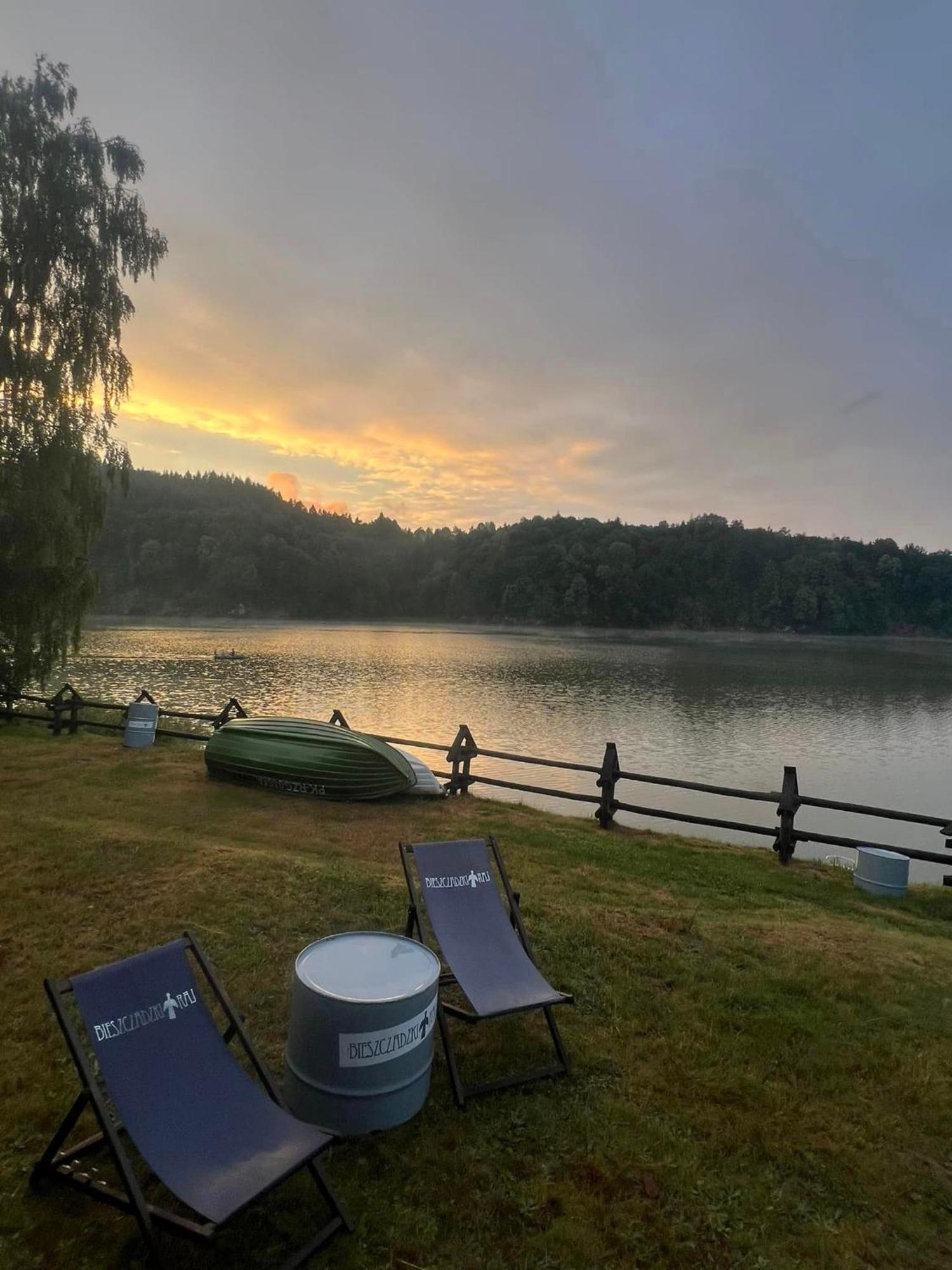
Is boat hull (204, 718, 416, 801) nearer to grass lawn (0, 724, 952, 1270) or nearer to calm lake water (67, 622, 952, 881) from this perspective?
grass lawn (0, 724, 952, 1270)

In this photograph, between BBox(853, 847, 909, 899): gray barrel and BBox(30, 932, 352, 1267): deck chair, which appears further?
BBox(853, 847, 909, 899): gray barrel

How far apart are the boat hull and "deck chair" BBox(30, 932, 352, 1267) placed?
790cm

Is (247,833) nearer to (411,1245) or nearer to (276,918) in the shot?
(276,918)

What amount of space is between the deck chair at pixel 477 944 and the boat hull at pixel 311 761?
6.07 m

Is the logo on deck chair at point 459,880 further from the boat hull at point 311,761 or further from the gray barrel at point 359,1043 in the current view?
the boat hull at point 311,761

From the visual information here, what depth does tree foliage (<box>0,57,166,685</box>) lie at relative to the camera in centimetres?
1571

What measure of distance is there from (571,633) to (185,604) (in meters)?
62.2

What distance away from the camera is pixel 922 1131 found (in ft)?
13.8

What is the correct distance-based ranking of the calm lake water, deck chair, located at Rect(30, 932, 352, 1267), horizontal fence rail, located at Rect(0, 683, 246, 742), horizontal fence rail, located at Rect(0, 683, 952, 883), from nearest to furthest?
deck chair, located at Rect(30, 932, 352, 1267) → horizontal fence rail, located at Rect(0, 683, 952, 883) → horizontal fence rail, located at Rect(0, 683, 246, 742) → the calm lake water

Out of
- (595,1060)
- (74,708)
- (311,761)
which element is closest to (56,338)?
(74,708)

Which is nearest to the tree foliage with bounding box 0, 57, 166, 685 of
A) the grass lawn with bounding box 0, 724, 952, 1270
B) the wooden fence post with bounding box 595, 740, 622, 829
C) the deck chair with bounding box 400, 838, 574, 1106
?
the grass lawn with bounding box 0, 724, 952, 1270

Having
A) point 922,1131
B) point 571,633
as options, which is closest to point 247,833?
point 922,1131

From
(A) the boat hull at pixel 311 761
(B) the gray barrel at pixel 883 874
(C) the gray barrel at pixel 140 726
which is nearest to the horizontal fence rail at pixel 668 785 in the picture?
(B) the gray barrel at pixel 883 874

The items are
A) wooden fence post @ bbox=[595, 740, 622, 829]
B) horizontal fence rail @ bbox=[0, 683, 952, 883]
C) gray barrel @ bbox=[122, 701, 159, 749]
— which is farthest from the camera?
gray barrel @ bbox=[122, 701, 159, 749]
